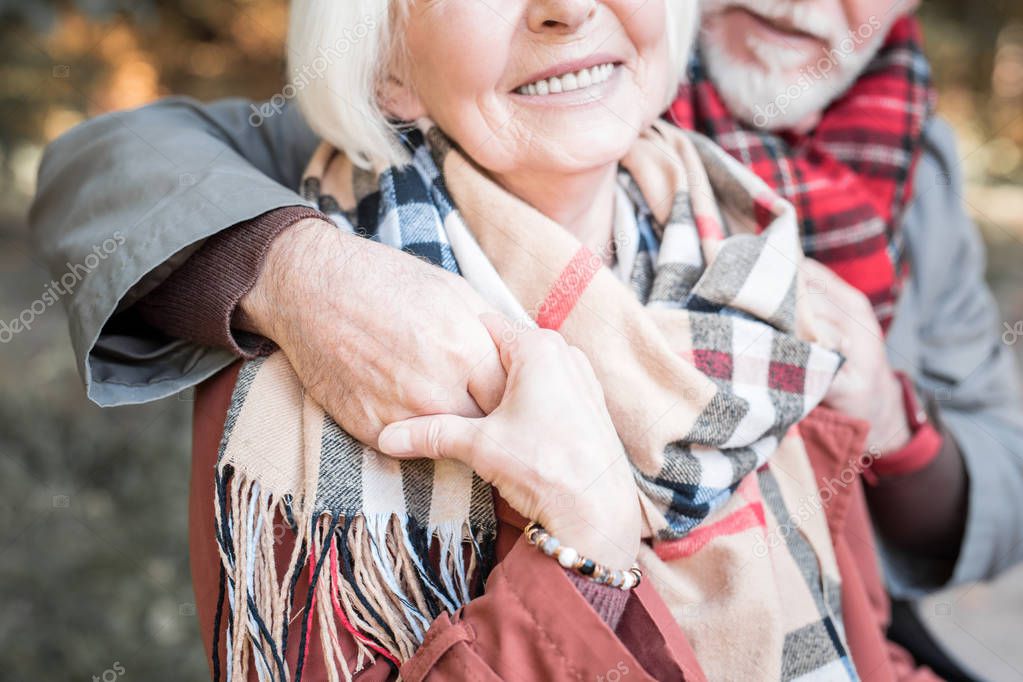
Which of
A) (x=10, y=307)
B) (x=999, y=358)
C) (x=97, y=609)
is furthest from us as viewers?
(x=10, y=307)

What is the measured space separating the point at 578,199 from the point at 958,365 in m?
1.02

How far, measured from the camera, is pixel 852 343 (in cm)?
154


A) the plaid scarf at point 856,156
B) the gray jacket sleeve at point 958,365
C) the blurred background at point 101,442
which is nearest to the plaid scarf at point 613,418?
the plaid scarf at point 856,156

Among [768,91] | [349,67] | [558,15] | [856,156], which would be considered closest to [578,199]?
[558,15]

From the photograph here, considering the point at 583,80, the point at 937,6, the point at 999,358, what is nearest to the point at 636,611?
the point at 583,80

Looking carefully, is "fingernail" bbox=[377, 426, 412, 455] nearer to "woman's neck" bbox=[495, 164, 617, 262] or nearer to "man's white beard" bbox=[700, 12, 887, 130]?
"woman's neck" bbox=[495, 164, 617, 262]

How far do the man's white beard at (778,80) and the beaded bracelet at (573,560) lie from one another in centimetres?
101

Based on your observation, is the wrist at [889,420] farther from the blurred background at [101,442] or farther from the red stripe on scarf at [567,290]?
the blurred background at [101,442]

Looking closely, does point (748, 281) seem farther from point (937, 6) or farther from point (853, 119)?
point (937, 6)

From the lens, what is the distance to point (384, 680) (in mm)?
1151

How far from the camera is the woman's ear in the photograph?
1425 millimetres

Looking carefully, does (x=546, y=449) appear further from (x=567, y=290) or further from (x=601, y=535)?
(x=567, y=290)

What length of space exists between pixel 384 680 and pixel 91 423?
2656 millimetres

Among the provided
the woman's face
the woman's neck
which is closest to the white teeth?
the woman's face
